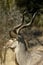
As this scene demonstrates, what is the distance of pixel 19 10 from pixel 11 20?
540mm

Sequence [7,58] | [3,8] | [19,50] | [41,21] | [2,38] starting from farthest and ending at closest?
[3,8], [41,21], [2,38], [7,58], [19,50]

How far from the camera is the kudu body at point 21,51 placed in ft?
9.82

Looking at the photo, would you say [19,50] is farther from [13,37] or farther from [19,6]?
[19,6]

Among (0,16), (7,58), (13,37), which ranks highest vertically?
(13,37)

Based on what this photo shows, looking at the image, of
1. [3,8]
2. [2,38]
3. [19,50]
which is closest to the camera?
[19,50]


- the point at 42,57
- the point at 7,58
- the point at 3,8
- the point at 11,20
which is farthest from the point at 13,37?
the point at 3,8

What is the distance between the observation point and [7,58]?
4.29 metres

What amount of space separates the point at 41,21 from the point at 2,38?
49.9 inches

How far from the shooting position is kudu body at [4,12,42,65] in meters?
2.99

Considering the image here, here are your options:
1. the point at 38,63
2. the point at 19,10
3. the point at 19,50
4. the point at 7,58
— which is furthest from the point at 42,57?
the point at 19,10

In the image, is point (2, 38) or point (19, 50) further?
point (2, 38)

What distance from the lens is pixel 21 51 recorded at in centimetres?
305

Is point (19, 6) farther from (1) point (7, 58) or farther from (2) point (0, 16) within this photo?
(1) point (7, 58)

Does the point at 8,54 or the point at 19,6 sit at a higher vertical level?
the point at 19,6
